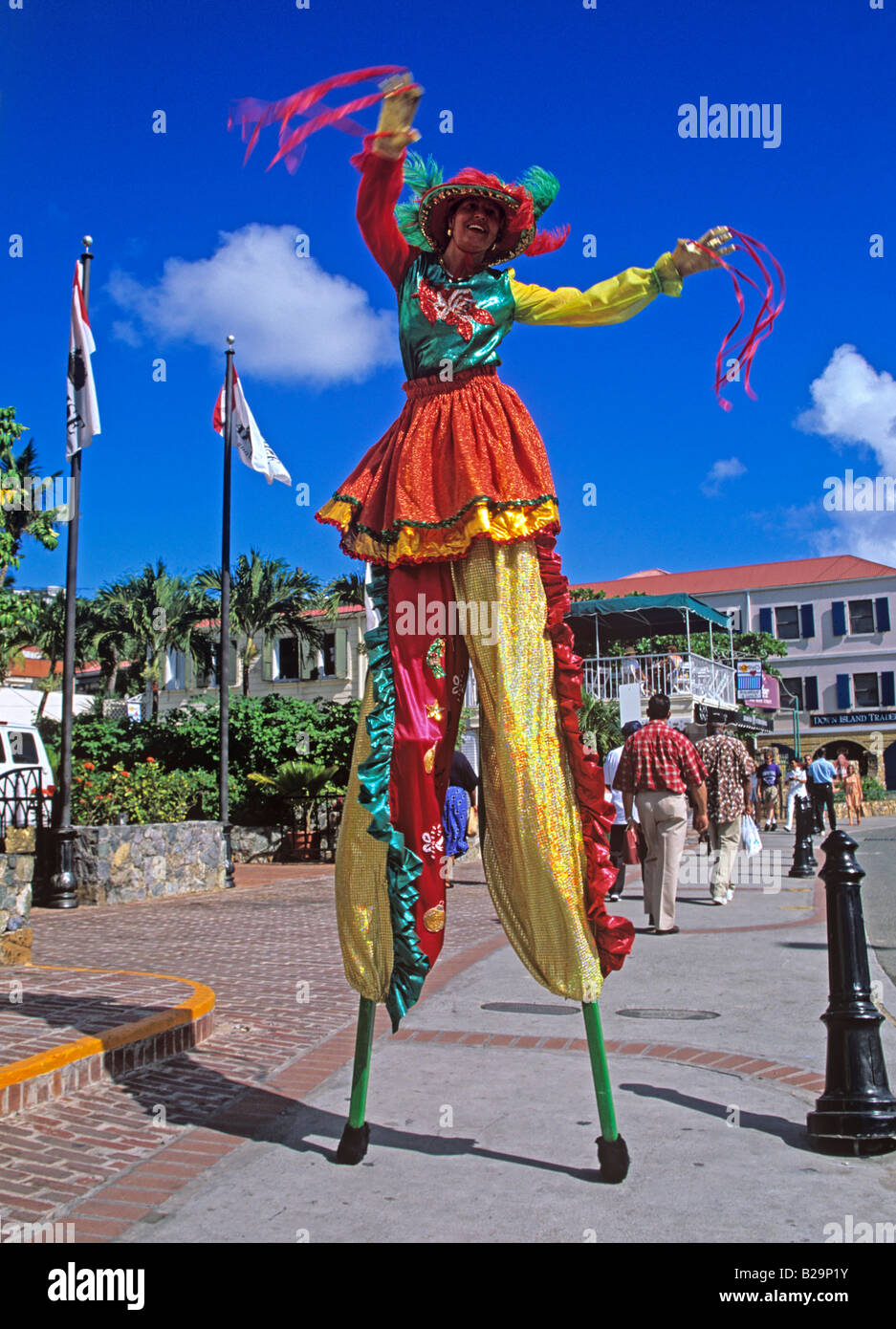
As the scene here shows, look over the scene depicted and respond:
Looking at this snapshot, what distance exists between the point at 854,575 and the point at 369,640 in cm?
5888

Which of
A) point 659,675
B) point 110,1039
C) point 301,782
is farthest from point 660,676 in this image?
point 110,1039

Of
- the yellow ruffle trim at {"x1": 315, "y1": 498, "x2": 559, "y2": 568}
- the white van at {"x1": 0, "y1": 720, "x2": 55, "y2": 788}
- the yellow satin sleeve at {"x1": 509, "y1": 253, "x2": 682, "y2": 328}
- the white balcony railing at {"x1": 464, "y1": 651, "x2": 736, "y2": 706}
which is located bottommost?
the yellow ruffle trim at {"x1": 315, "y1": 498, "x2": 559, "y2": 568}

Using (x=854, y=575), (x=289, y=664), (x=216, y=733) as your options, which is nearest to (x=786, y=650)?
(x=854, y=575)

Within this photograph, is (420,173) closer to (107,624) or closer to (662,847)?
Answer: (662,847)

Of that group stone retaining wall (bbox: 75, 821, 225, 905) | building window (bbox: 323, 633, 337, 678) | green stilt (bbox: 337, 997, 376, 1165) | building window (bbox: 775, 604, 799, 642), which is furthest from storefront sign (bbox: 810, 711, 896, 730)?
green stilt (bbox: 337, 997, 376, 1165)

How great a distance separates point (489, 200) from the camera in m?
3.22

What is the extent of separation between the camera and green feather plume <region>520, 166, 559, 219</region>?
334 centimetres

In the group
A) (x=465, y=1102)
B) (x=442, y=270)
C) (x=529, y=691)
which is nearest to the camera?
(x=529, y=691)

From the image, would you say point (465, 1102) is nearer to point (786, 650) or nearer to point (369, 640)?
point (369, 640)

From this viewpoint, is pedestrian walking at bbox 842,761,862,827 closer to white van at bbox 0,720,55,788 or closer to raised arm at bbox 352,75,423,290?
white van at bbox 0,720,55,788

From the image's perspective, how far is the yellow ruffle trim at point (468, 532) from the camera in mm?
3027

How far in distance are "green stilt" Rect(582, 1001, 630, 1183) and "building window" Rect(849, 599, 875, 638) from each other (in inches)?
2286

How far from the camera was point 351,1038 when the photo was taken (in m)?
4.92

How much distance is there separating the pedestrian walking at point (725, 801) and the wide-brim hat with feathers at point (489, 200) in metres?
8.40
